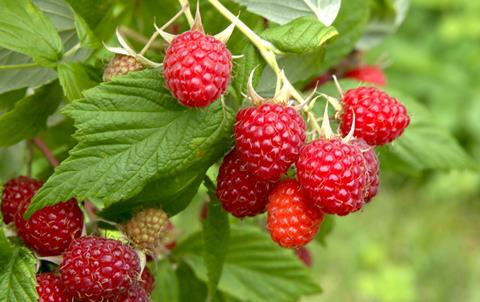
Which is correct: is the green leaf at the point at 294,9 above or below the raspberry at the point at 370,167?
above

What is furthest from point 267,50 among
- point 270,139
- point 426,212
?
point 426,212

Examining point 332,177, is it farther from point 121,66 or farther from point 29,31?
point 29,31

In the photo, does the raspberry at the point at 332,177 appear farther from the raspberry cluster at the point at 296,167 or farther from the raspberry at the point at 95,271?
the raspberry at the point at 95,271

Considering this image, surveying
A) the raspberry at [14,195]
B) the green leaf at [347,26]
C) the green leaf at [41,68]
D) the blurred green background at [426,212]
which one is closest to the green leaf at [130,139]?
the raspberry at [14,195]

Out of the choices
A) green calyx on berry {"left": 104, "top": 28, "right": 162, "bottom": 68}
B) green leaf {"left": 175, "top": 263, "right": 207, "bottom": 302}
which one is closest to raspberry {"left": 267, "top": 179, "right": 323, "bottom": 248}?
green calyx on berry {"left": 104, "top": 28, "right": 162, "bottom": 68}

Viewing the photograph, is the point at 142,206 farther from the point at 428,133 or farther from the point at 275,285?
the point at 428,133

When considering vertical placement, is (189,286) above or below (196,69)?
below
